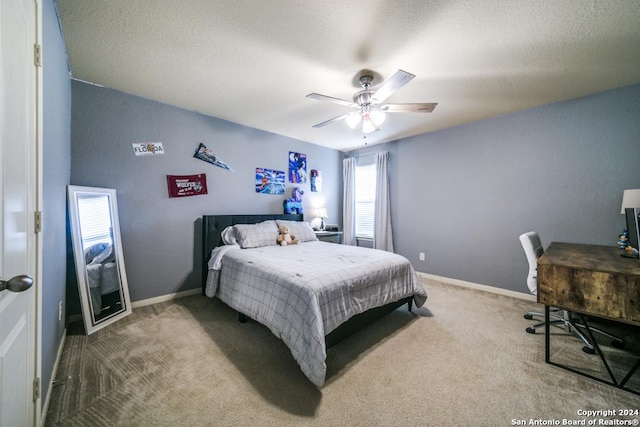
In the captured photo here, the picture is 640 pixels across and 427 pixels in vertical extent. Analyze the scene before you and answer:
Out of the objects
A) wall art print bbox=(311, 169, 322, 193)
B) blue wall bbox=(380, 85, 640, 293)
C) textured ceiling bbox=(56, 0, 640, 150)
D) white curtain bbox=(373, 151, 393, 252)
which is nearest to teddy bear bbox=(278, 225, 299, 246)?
wall art print bbox=(311, 169, 322, 193)

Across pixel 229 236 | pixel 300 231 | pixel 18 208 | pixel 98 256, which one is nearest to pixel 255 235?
pixel 229 236

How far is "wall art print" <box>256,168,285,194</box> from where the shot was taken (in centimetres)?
380

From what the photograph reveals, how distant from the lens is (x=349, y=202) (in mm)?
4957

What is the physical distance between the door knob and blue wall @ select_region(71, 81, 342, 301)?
7.72 ft

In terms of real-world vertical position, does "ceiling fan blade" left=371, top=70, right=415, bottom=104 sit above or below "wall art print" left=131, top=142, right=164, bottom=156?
above

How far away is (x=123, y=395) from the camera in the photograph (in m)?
1.45

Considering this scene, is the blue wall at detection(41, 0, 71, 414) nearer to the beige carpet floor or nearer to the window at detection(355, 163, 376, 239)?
the beige carpet floor

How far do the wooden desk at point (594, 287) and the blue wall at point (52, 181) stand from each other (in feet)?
10.6

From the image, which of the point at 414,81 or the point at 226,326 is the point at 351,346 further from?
the point at 414,81

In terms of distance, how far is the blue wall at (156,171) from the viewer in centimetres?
245

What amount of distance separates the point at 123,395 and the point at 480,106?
14.2 feet

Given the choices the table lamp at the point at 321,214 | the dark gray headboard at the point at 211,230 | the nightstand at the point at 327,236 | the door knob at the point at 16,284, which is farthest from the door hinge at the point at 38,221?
the table lamp at the point at 321,214

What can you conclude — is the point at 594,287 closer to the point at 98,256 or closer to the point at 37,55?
the point at 37,55

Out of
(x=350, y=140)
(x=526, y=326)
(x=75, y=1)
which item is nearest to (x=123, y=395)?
(x=75, y=1)
